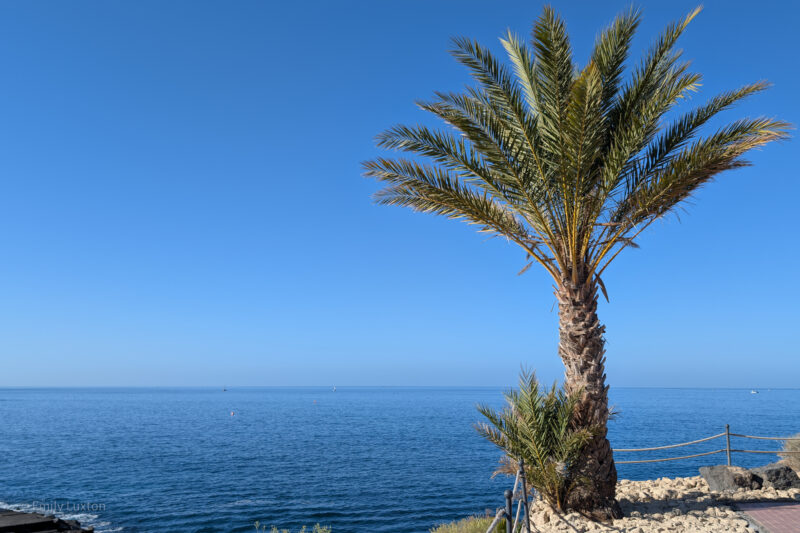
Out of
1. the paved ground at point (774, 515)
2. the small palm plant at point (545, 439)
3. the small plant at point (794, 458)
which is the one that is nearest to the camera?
the paved ground at point (774, 515)

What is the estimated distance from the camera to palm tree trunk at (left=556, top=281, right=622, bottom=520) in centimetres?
912

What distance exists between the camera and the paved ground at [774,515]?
8284 millimetres

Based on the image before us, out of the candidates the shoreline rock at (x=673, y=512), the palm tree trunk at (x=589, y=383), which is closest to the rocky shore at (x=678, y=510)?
the shoreline rock at (x=673, y=512)

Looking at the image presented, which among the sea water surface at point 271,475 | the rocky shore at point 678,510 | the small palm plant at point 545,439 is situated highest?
the small palm plant at point 545,439

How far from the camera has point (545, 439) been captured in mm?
9211

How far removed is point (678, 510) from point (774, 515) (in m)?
1.52

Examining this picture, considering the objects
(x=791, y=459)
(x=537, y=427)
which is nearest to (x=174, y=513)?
(x=537, y=427)

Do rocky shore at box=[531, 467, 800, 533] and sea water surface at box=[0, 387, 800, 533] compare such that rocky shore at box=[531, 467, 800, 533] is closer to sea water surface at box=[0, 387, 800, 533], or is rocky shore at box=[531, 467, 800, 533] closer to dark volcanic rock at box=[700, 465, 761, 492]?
dark volcanic rock at box=[700, 465, 761, 492]

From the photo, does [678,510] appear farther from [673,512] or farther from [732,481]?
[732,481]

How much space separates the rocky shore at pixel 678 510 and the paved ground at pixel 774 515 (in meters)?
0.18

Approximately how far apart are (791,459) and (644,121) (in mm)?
11038

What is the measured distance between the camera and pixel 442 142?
10125 millimetres

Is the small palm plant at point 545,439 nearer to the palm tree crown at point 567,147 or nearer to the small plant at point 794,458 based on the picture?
the palm tree crown at point 567,147

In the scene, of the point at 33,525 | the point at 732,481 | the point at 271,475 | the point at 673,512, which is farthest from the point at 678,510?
the point at 271,475
